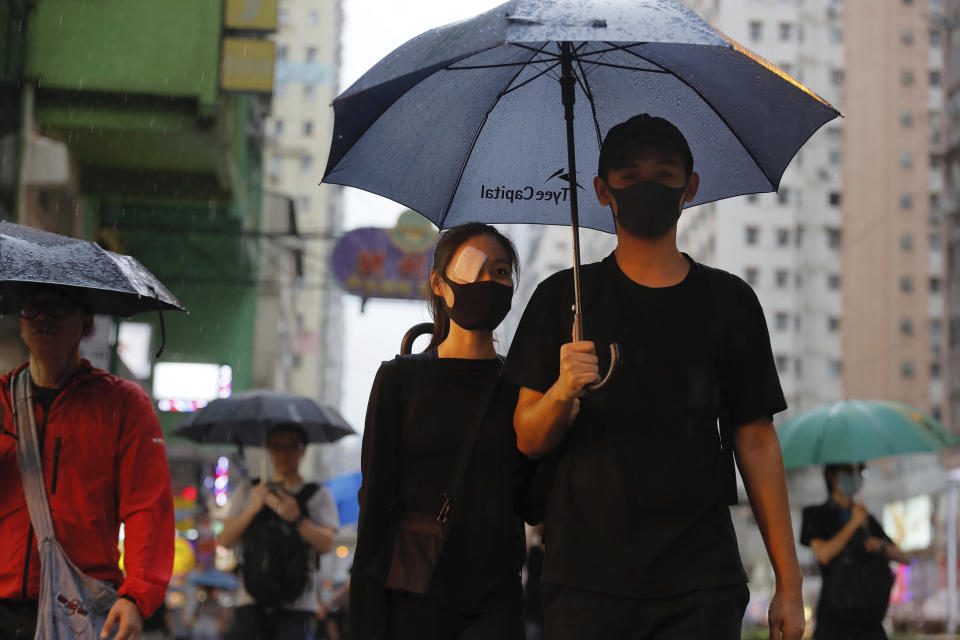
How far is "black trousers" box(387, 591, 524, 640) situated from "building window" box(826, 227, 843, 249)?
87.6m

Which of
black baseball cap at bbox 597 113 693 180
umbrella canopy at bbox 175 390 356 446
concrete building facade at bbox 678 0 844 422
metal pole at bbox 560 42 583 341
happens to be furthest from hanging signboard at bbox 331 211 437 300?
concrete building facade at bbox 678 0 844 422

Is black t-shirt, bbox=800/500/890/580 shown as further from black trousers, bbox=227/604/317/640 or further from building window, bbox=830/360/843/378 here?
building window, bbox=830/360/843/378

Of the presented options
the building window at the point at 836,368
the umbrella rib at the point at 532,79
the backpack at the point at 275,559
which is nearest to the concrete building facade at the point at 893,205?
the building window at the point at 836,368

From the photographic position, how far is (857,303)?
8906 centimetres

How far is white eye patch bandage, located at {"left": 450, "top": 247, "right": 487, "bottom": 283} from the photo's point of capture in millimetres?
4742

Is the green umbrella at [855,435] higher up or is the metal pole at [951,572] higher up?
the green umbrella at [855,435]

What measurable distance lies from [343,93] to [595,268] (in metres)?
0.86

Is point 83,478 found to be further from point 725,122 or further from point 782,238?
point 782,238

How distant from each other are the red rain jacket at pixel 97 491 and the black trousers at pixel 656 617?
1722 mm

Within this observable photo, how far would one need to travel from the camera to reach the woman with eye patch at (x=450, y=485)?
442 cm

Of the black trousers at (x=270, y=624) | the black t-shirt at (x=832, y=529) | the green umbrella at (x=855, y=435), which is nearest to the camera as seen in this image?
the black trousers at (x=270, y=624)

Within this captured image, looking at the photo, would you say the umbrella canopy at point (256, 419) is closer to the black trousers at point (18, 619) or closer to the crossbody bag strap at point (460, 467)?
the black trousers at point (18, 619)

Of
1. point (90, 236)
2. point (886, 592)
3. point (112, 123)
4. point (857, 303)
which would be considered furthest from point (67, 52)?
point (857, 303)

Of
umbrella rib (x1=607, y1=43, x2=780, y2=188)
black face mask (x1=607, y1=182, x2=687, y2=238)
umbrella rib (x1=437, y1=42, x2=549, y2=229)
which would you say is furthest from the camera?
umbrella rib (x1=437, y1=42, x2=549, y2=229)
